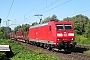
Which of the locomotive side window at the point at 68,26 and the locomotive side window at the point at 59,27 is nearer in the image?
the locomotive side window at the point at 59,27

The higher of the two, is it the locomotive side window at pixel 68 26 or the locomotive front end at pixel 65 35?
the locomotive side window at pixel 68 26

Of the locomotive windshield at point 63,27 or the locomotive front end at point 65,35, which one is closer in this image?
the locomotive front end at point 65,35

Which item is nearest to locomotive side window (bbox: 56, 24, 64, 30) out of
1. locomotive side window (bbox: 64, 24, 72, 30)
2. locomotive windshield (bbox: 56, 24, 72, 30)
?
locomotive windshield (bbox: 56, 24, 72, 30)

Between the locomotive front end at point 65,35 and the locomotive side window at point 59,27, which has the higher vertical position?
the locomotive side window at point 59,27

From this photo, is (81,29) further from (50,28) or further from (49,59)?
(49,59)

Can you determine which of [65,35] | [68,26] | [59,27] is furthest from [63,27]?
[65,35]

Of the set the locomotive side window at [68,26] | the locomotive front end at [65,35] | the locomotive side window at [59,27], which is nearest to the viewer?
the locomotive front end at [65,35]

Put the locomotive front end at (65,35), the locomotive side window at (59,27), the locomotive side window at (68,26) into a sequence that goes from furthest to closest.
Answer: the locomotive side window at (68,26) < the locomotive side window at (59,27) < the locomotive front end at (65,35)

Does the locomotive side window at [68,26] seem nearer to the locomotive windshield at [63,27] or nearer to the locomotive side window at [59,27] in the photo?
the locomotive windshield at [63,27]

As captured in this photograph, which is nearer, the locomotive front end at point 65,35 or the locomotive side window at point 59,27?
the locomotive front end at point 65,35

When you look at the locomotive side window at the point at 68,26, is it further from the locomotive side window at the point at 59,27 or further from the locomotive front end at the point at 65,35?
the locomotive side window at the point at 59,27

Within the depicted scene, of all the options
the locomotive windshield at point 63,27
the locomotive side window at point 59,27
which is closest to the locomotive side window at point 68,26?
the locomotive windshield at point 63,27

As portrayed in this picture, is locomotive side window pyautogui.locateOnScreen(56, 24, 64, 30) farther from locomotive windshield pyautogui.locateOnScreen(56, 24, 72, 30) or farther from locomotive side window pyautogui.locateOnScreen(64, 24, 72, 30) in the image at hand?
locomotive side window pyautogui.locateOnScreen(64, 24, 72, 30)

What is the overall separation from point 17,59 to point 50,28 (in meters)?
11.7
